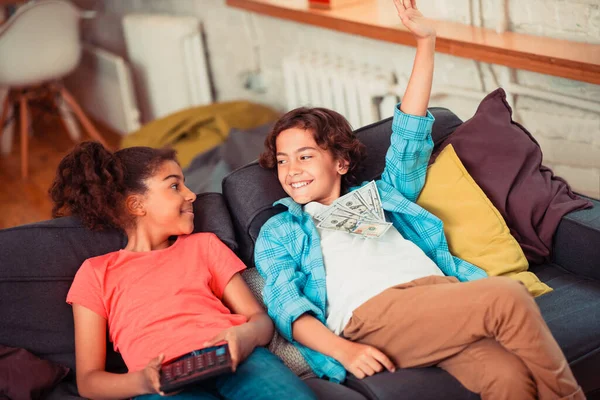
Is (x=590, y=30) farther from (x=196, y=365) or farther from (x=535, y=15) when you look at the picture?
(x=196, y=365)

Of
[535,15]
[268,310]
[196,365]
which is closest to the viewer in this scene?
[196,365]

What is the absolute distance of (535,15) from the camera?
263 centimetres

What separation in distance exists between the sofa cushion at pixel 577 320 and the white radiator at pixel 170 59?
2644mm

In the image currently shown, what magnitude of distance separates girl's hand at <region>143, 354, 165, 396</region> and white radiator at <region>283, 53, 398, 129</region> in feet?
5.77

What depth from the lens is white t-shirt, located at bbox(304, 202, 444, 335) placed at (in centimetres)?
186

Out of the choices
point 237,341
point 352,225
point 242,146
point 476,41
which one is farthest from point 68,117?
point 237,341

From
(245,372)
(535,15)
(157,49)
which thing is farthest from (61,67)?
(245,372)

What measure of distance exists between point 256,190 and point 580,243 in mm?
878

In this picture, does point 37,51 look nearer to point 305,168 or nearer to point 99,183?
point 99,183

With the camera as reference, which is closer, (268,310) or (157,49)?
(268,310)

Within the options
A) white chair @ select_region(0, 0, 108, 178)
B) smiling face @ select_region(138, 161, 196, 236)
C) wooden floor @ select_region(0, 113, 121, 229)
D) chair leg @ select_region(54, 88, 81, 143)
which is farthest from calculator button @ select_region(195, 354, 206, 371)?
chair leg @ select_region(54, 88, 81, 143)

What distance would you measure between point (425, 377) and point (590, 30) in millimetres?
1348

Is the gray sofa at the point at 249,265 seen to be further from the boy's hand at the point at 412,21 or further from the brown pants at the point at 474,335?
the boy's hand at the point at 412,21

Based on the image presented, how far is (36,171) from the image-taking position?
466 centimetres
